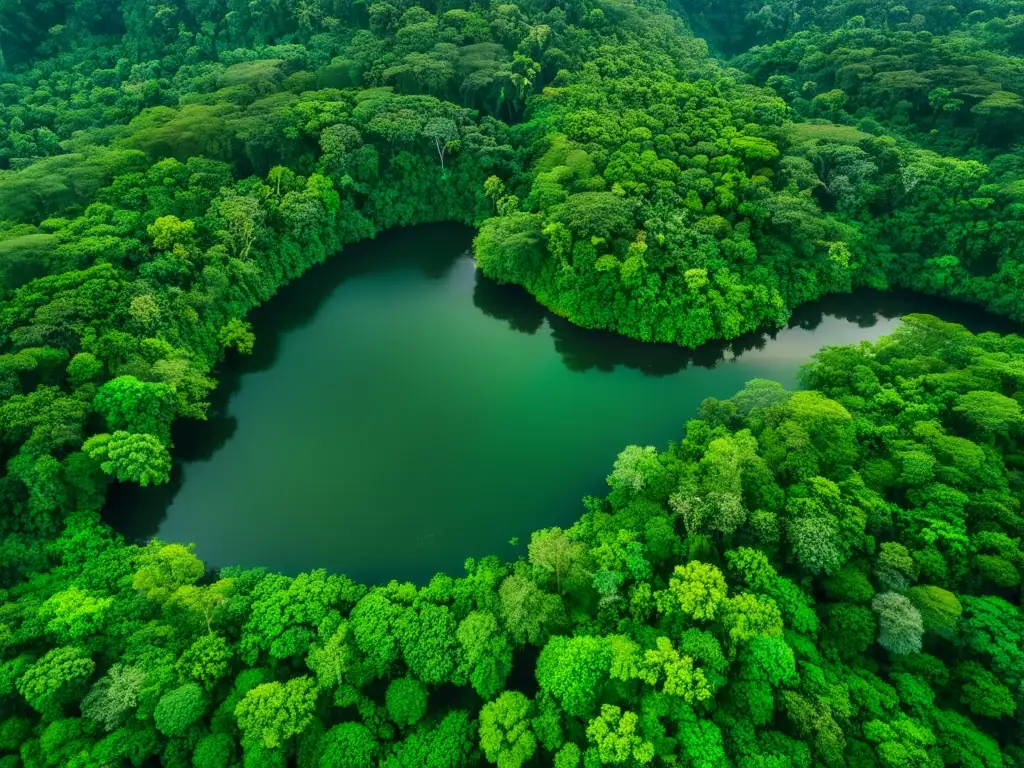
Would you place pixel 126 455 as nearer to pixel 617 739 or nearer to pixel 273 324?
pixel 273 324

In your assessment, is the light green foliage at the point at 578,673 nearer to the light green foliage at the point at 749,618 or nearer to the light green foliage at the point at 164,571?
the light green foliage at the point at 749,618

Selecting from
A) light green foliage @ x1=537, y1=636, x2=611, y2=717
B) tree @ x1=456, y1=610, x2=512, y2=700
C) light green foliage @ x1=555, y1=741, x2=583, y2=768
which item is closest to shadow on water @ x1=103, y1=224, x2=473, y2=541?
tree @ x1=456, y1=610, x2=512, y2=700

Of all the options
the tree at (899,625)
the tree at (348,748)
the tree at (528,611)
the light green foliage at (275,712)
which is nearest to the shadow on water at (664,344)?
the tree at (528,611)

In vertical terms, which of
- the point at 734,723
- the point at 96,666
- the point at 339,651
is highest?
the point at 734,723

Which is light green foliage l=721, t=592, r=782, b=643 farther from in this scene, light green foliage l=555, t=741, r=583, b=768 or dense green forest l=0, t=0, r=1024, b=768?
light green foliage l=555, t=741, r=583, b=768

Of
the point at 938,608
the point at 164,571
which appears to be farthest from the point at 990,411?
the point at 164,571

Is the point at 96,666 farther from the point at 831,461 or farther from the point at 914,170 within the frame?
the point at 914,170

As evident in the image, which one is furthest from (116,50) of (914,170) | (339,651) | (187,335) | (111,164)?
(914,170)
